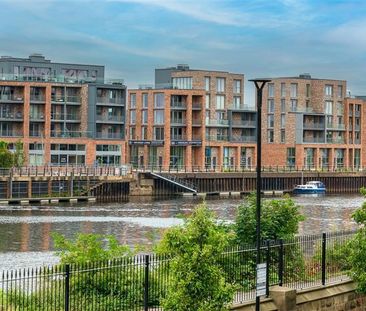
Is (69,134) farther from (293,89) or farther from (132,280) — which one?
(132,280)

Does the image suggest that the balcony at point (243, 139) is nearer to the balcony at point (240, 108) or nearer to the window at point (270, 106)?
the balcony at point (240, 108)

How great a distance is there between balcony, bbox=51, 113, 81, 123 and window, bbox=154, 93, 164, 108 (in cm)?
1825

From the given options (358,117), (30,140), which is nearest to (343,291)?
(30,140)

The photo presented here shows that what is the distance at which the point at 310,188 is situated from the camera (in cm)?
15888

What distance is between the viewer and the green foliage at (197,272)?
74.9 feet

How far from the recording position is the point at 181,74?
17425 centimetres

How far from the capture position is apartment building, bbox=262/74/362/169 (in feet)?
600

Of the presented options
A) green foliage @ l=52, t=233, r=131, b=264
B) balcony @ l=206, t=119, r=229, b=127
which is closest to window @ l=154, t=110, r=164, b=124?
balcony @ l=206, t=119, r=229, b=127

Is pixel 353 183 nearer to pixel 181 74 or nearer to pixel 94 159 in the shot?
pixel 181 74

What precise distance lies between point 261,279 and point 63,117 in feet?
410

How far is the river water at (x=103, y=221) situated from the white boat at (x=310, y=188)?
86.9 ft

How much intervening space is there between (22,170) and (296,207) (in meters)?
96.2

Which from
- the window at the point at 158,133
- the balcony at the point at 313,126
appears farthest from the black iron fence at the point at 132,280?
the balcony at the point at 313,126

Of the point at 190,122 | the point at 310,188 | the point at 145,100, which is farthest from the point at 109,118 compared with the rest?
the point at 310,188
